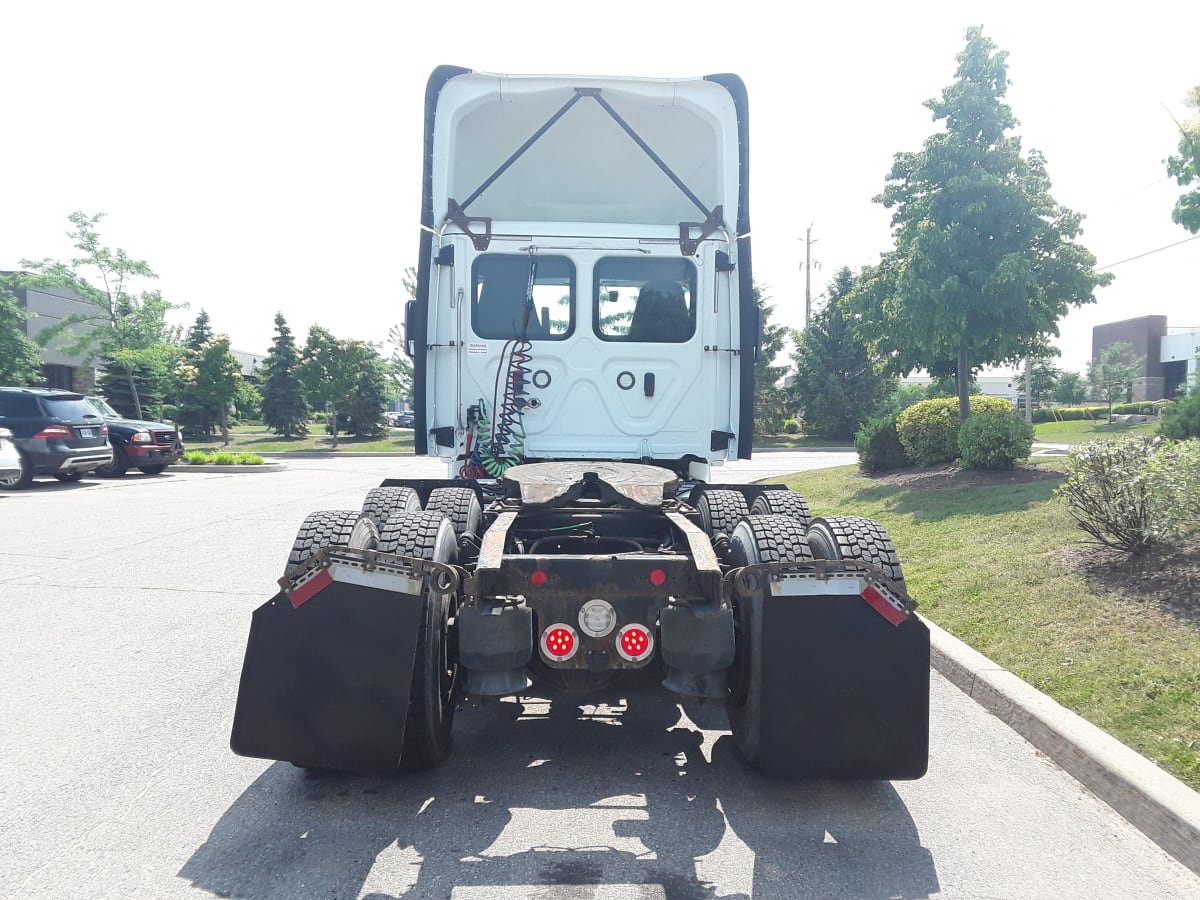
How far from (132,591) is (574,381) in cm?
458

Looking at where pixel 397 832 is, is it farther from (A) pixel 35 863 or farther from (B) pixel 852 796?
(B) pixel 852 796

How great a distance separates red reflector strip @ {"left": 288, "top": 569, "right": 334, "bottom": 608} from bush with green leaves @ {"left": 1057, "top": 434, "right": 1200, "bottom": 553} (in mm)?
5441

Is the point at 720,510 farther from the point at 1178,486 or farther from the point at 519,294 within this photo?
the point at 1178,486

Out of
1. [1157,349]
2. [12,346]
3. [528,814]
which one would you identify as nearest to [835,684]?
[528,814]

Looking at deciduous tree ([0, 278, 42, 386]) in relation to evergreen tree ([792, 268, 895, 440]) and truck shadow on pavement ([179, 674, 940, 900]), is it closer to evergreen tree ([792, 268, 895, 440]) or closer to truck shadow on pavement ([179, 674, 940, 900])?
evergreen tree ([792, 268, 895, 440])

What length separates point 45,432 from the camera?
1573 cm

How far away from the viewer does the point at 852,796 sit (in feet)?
11.2

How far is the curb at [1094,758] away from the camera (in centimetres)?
301

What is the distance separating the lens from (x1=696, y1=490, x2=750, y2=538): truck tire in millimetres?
4480

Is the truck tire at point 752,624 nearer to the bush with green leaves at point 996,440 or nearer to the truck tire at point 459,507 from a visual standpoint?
the truck tire at point 459,507

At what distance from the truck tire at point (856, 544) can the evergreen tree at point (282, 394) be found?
42.4 meters

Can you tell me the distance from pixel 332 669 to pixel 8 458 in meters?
15.4

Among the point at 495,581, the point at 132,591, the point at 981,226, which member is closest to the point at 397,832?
the point at 495,581

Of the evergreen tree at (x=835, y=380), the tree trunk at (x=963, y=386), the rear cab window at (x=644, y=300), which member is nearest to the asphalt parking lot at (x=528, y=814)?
the rear cab window at (x=644, y=300)
